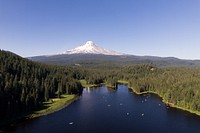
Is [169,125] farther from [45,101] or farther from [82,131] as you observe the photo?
[45,101]

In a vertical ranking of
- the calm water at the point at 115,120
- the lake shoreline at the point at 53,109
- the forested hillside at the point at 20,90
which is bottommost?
the calm water at the point at 115,120

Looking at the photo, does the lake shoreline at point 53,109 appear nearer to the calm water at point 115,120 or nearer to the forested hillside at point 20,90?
the calm water at point 115,120

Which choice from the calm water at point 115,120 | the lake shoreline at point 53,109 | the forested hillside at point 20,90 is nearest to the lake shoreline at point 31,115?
the lake shoreline at point 53,109

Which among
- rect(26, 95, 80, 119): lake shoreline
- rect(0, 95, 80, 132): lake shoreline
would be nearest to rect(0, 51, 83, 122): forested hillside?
rect(0, 95, 80, 132): lake shoreline

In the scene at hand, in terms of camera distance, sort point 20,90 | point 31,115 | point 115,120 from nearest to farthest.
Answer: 1. point 115,120
2. point 31,115
3. point 20,90

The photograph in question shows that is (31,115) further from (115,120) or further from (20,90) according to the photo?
(115,120)

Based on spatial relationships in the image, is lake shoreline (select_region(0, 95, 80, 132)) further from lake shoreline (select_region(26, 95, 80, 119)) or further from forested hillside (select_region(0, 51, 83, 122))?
forested hillside (select_region(0, 51, 83, 122))

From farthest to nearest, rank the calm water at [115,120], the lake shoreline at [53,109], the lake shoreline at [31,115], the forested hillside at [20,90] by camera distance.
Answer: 1. the lake shoreline at [53,109]
2. the forested hillside at [20,90]
3. the calm water at [115,120]
4. the lake shoreline at [31,115]

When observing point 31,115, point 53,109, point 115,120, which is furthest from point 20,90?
point 115,120
